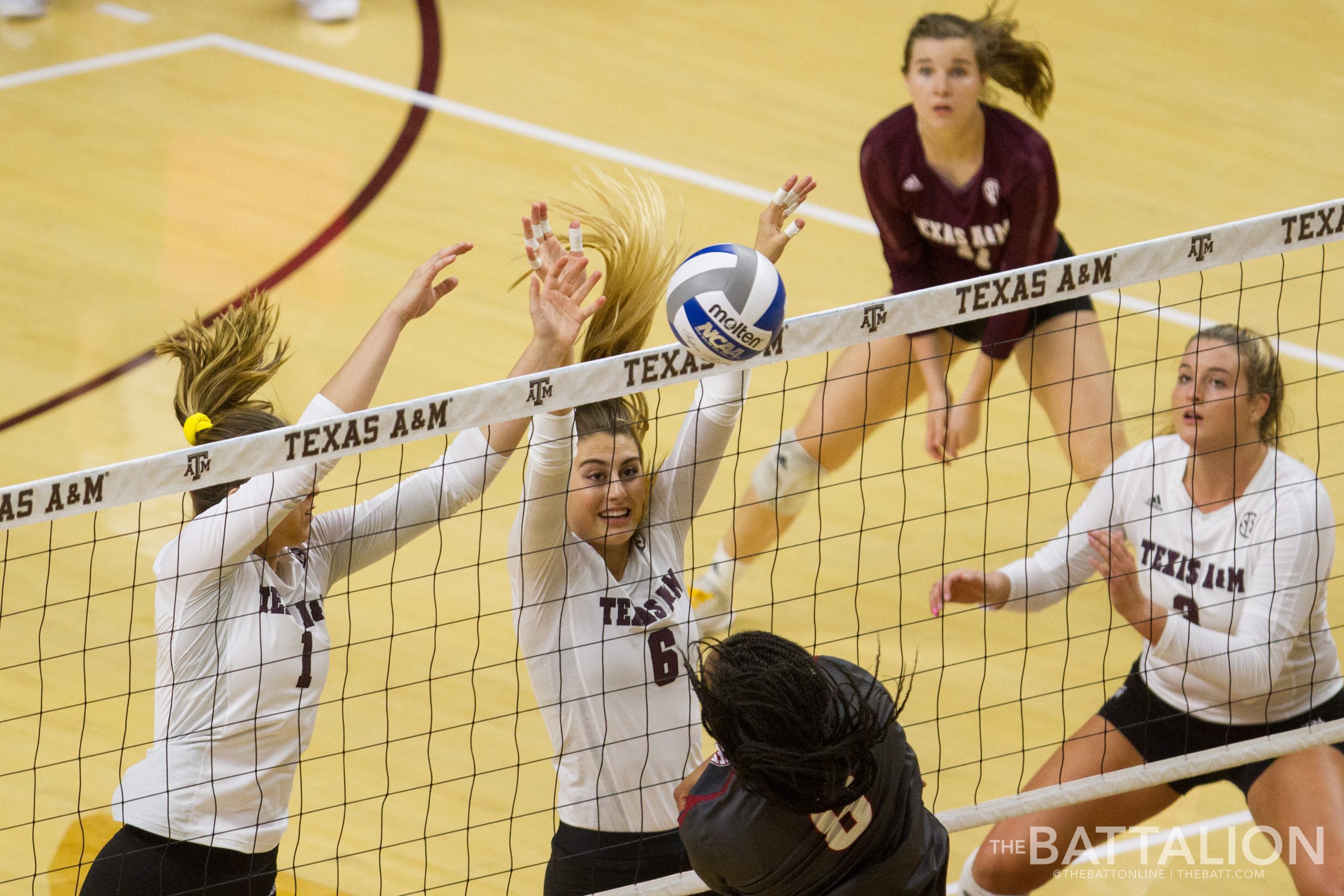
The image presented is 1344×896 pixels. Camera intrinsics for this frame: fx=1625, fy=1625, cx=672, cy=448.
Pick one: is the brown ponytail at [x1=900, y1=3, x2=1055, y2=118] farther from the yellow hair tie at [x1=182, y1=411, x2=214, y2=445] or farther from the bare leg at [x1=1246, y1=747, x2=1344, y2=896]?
the yellow hair tie at [x1=182, y1=411, x2=214, y2=445]

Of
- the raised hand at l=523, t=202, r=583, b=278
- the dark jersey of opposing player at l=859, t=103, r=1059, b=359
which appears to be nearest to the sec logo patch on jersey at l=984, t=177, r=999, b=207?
the dark jersey of opposing player at l=859, t=103, r=1059, b=359

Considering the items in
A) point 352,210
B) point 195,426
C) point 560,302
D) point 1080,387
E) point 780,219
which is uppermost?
point 352,210

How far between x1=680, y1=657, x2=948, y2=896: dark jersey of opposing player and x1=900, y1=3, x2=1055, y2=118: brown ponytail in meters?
3.25

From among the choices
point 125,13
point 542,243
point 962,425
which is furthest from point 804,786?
point 125,13

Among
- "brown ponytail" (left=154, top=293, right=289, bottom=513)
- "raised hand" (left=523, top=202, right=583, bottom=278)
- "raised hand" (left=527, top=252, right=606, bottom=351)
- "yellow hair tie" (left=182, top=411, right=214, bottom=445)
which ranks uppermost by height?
"raised hand" (left=523, top=202, right=583, bottom=278)

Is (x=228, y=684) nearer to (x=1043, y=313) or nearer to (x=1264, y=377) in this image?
(x=1264, y=377)

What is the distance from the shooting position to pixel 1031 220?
5.44 metres

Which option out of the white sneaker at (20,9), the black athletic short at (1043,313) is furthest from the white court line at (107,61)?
the black athletic short at (1043,313)

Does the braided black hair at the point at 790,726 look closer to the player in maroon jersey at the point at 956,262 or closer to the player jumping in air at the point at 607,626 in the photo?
the player jumping in air at the point at 607,626

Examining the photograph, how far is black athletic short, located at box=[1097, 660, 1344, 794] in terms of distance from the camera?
14.2 feet

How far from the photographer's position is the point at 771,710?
2736mm

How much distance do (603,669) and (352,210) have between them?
479 cm

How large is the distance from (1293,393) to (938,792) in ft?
9.68

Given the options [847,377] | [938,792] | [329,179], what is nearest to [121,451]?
[329,179]
